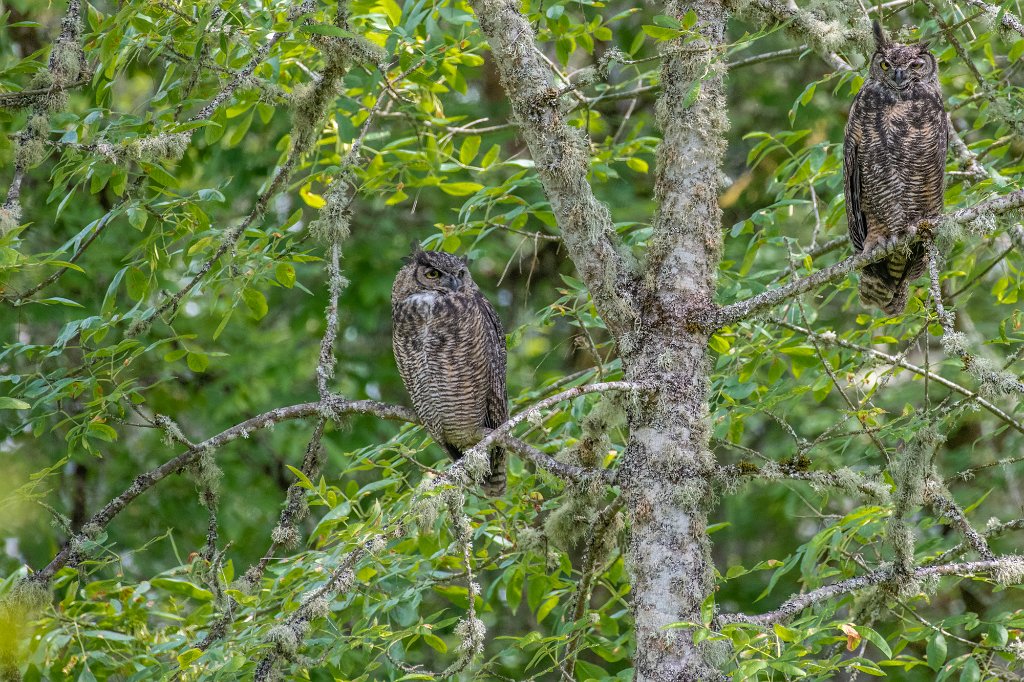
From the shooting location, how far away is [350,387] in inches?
288

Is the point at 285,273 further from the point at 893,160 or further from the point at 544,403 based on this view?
the point at 893,160

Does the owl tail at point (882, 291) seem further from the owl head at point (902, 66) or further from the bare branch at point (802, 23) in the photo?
the bare branch at point (802, 23)

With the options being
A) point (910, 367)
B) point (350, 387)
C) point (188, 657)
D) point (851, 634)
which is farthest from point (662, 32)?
point (350, 387)

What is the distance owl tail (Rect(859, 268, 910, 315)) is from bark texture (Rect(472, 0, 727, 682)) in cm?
136

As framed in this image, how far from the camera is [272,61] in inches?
144

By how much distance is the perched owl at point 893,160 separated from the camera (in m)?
4.20

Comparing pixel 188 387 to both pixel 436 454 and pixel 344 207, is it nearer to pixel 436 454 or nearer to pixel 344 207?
pixel 436 454

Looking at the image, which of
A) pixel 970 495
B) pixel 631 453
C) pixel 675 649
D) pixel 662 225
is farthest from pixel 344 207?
pixel 970 495

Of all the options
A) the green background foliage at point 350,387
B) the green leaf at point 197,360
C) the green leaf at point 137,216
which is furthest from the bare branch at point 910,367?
the green leaf at point 137,216

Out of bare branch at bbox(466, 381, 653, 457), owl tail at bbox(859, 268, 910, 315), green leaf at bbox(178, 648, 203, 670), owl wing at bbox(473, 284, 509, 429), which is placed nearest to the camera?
bare branch at bbox(466, 381, 653, 457)

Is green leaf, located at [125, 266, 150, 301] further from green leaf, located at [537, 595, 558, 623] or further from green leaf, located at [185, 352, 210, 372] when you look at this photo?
green leaf, located at [537, 595, 558, 623]

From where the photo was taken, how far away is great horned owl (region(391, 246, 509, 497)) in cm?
477

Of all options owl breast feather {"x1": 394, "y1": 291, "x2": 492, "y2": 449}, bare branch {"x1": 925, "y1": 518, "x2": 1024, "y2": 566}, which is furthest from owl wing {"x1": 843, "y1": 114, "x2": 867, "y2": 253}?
owl breast feather {"x1": 394, "y1": 291, "x2": 492, "y2": 449}

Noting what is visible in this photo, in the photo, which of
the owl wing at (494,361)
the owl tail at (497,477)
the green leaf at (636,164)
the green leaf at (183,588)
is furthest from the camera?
the owl wing at (494,361)
